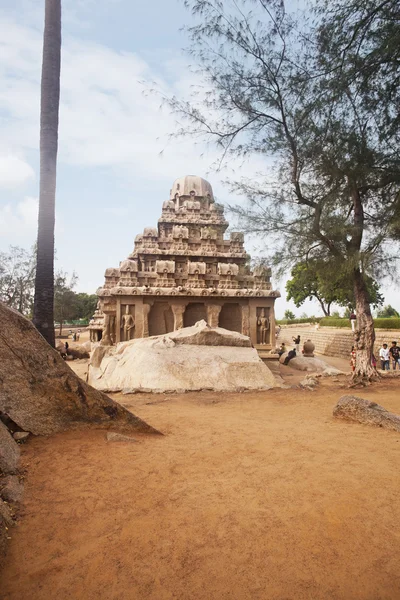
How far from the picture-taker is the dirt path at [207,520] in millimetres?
1807

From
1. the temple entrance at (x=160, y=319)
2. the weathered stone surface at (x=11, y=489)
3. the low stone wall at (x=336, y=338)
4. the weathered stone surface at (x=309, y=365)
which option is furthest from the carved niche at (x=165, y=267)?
the weathered stone surface at (x=11, y=489)

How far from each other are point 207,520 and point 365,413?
11.6 ft

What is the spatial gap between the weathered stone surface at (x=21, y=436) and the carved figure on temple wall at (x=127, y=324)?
35.8ft

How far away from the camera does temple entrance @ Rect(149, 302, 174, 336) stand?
1516 cm

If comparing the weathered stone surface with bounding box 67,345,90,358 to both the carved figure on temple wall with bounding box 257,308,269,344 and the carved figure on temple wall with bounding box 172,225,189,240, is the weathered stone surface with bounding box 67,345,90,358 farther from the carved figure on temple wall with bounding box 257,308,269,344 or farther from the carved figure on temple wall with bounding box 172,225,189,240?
the carved figure on temple wall with bounding box 257,308,269,344

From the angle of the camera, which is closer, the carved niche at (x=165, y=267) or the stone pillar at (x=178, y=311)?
the stone pillar at (x=178, y=311)

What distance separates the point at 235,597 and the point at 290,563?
0.41 m

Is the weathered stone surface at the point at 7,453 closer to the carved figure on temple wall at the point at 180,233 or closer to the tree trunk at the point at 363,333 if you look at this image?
the tree trunk at the point at 363,333

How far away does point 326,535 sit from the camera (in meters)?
2.19

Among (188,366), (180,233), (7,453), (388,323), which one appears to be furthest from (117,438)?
(388,323)

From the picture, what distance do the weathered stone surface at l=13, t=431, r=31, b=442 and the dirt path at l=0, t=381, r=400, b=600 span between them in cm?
12

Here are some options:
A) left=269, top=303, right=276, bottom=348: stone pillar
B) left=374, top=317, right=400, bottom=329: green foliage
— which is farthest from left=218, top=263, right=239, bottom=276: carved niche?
left=374, top=317, right=400, bottom=329: green foliage

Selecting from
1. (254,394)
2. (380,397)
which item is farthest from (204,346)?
(380,397)

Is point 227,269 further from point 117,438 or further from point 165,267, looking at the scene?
point 117,438
